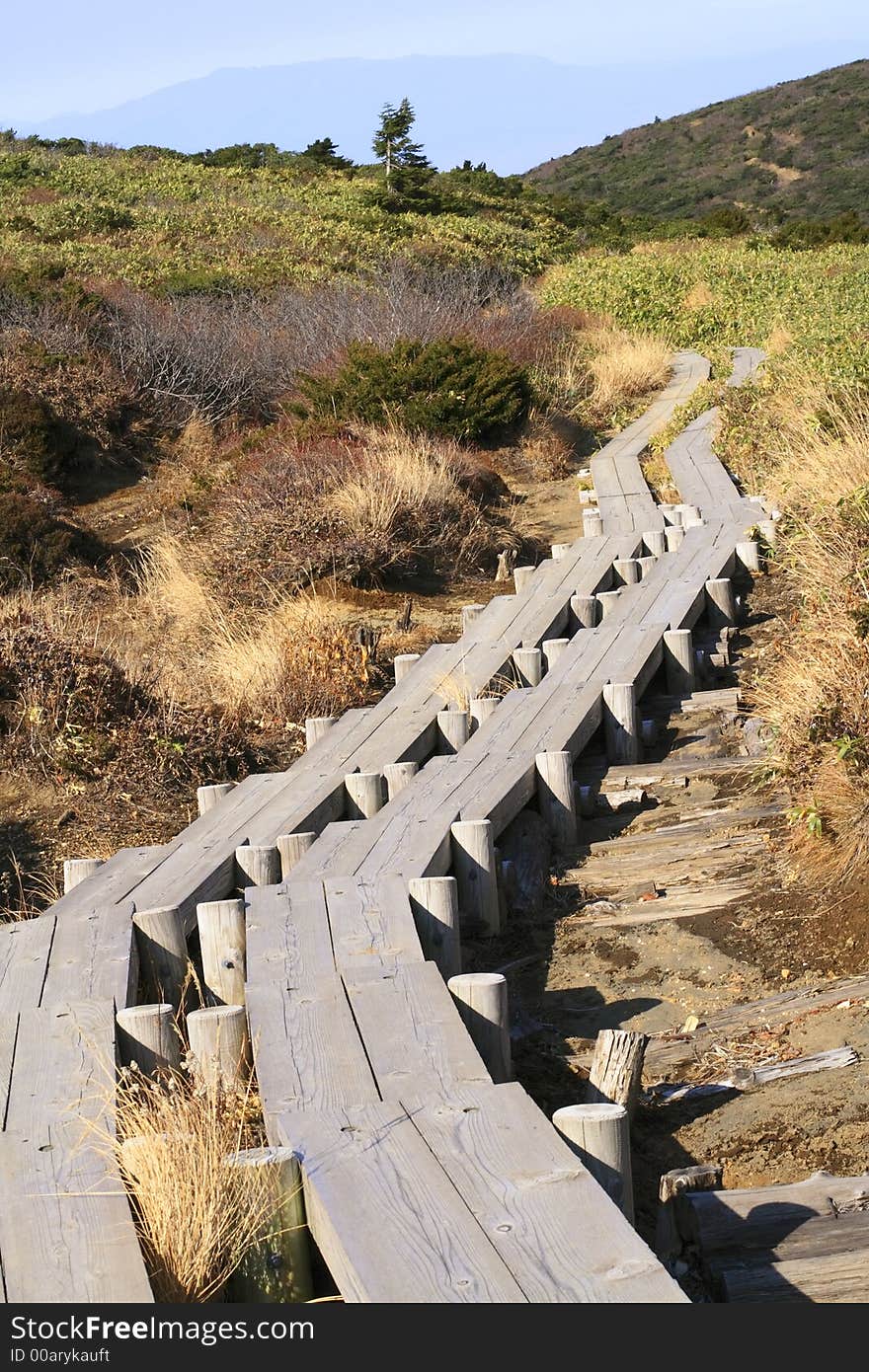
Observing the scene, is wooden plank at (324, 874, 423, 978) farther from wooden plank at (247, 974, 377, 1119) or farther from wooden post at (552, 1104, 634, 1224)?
wooden post at (552, 1104, 634, 1224)

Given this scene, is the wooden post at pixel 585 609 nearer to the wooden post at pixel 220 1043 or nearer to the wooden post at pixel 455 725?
the wooden post at pixel 455 725

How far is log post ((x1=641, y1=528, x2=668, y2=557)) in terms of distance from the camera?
10750 mm

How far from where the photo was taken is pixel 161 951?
5.05m

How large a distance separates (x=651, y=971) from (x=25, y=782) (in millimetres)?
4136

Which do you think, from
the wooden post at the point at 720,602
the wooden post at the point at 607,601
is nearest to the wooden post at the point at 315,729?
the wooden post at the point at 607,601

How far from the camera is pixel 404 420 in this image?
14.5m

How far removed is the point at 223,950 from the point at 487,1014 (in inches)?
45.5

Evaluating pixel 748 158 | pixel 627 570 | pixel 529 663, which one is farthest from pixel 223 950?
pixel 748 158

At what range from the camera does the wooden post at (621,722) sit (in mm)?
7312

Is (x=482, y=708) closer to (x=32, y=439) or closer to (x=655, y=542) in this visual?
(x=655, y=542)

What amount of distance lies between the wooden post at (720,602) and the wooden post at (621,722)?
2.08m

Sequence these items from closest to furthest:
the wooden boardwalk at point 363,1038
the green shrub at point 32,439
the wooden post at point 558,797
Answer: the wooden boardwalk at point 363,1038 < the wooden post at point 558,797 < the green shrub at point 32,439

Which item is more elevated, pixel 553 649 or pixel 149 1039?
pixel 553 649

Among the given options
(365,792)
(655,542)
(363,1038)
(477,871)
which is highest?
(655,542)
